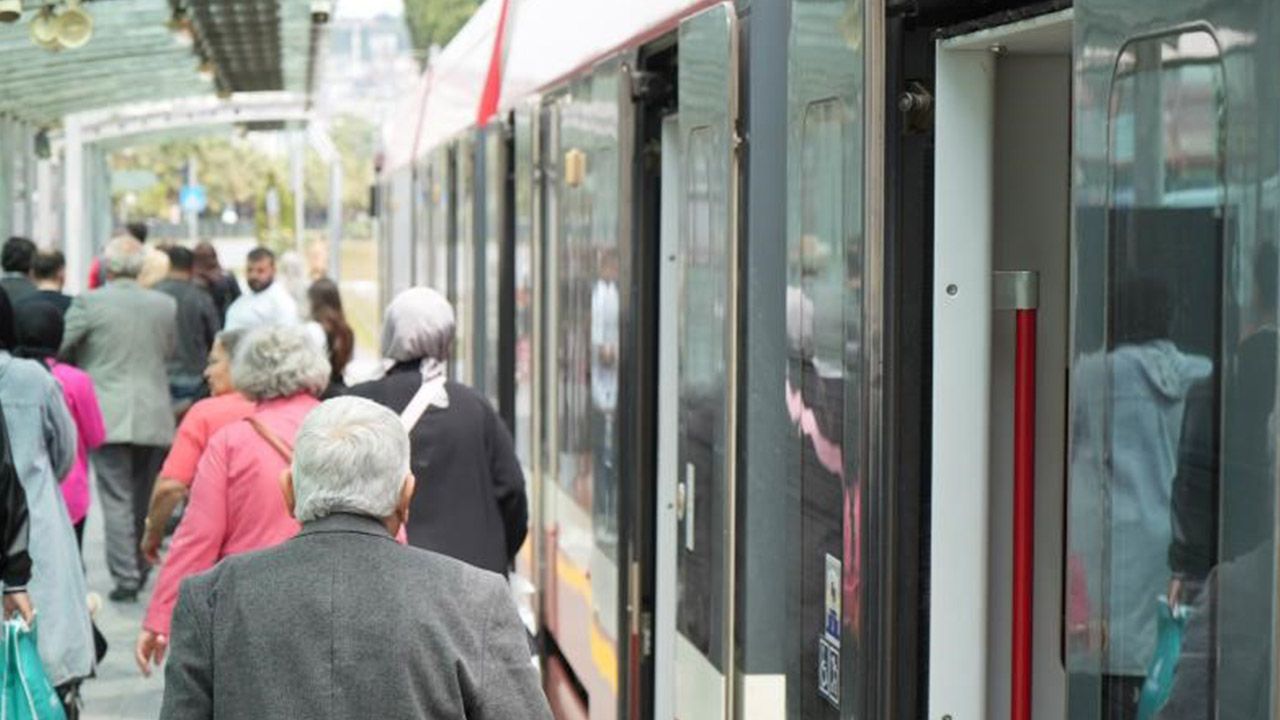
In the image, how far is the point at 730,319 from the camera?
4.95 metres

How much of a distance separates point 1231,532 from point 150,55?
19.6m

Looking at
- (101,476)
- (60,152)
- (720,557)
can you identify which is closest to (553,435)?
(720,557)

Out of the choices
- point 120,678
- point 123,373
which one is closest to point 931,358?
point 120,678

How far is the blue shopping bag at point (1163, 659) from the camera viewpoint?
8.48ft

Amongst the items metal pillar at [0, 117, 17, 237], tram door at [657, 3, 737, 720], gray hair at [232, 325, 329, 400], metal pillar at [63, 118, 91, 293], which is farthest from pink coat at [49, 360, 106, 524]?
metal pillar at [63, 118, 91, 293]

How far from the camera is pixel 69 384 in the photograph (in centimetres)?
941

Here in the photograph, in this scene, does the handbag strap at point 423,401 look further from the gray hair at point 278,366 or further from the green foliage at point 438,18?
the green foliage at point 438,18

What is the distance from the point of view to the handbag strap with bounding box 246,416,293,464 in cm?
645

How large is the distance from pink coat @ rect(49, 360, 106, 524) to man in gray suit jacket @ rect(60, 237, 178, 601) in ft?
9.42

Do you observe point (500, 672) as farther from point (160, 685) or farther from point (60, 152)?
point (60, 152)

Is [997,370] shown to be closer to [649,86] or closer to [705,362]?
[705,362]

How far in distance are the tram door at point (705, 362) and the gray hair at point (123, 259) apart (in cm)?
761

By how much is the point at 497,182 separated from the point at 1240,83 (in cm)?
794

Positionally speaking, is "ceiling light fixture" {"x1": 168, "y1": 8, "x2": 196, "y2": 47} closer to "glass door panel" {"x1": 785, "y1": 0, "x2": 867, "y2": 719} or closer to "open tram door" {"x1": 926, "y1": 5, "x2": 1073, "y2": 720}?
"glass door panel" {"x1": 785, "y1": 0, "x2": 867, "y2": 719}
